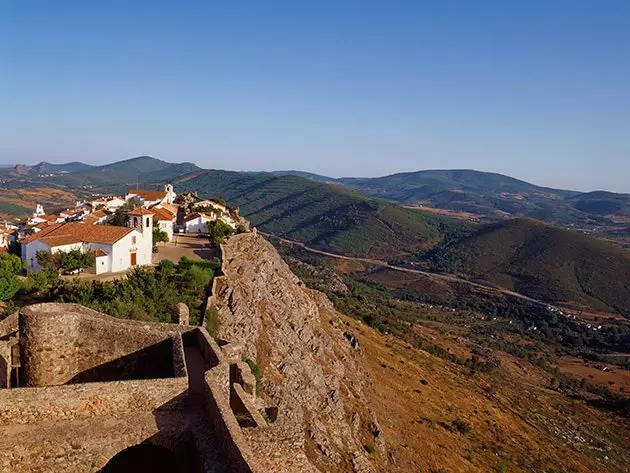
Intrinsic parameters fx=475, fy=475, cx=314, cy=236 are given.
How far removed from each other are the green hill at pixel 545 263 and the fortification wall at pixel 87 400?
11622 centimetres

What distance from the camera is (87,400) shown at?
975 cm

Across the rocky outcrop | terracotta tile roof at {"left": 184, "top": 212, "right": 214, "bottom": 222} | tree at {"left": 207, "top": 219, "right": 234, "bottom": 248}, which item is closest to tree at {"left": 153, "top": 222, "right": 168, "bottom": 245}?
tree at {"left": 207, "top": 219, "right": 234, "bottom": 248}

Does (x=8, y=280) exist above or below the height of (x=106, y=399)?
below

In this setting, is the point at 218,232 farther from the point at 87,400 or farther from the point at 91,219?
the point at 87,400

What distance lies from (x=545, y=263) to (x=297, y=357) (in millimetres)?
116989

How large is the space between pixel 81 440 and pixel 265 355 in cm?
1802

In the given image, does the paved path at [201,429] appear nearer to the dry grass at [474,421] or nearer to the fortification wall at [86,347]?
the fortification wall at [86,347]

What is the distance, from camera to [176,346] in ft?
40.9

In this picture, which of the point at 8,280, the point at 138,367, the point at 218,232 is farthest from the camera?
the point at 218,232

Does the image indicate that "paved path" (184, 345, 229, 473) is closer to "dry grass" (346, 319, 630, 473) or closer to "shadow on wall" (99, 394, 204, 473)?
"shadow on wall" (99, 394, 204, 473)

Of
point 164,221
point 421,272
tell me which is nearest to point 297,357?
point 164,221

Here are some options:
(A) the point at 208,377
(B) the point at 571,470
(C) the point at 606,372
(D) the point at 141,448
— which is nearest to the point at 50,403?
(D) the point at 141,448

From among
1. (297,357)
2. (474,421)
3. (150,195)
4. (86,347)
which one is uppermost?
(150,195)

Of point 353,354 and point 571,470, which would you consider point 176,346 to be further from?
point 571,470
